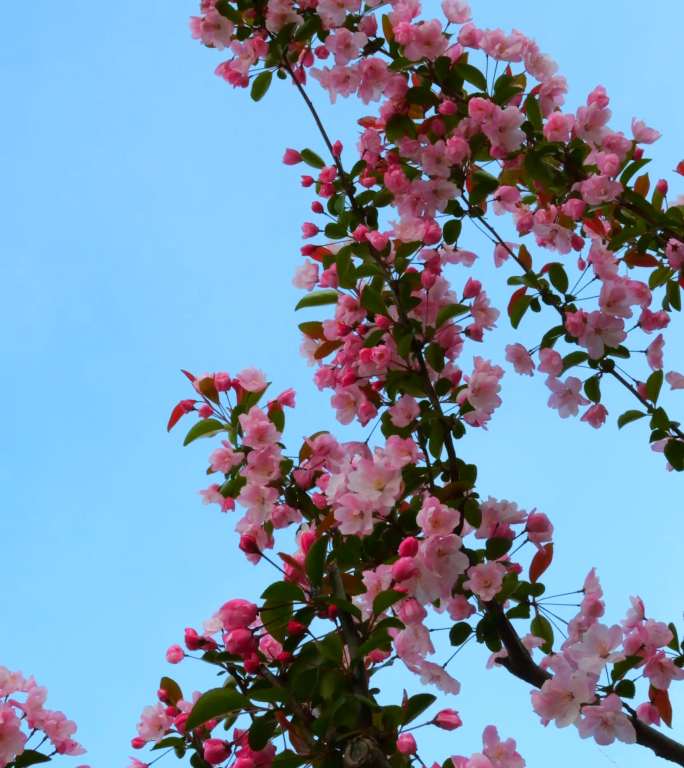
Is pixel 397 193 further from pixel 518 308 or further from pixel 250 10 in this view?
pixel 250 10

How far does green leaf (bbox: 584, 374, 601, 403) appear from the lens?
7.84 feet

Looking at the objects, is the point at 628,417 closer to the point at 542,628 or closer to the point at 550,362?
the point at 550,362

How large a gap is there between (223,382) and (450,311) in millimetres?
635

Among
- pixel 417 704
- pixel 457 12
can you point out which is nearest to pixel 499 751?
pixel 417 704

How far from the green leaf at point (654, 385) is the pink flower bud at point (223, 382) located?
121cm

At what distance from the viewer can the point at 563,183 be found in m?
2.49

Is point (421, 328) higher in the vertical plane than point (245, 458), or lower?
higher

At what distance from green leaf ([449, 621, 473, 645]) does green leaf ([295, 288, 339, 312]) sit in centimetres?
95

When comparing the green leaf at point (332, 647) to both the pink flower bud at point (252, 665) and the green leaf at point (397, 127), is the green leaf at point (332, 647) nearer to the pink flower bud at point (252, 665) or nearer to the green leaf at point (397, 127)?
the pink flower bud at point (252, 665)

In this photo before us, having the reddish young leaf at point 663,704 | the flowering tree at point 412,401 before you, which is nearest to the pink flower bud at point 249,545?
the flowering tree at point 412,401

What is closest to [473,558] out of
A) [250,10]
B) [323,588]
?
[323,588]

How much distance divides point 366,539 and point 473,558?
0.82 feet

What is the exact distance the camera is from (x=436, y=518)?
1.67m

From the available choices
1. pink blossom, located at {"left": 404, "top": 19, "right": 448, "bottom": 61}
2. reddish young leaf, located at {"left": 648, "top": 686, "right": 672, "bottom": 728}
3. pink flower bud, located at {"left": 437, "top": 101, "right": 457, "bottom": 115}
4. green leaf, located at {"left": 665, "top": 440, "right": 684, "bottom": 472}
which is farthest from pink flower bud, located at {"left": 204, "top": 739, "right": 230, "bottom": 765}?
pink blossom, located at {"left": 404, "top": 19, "right": 448, "bottom": 61}
